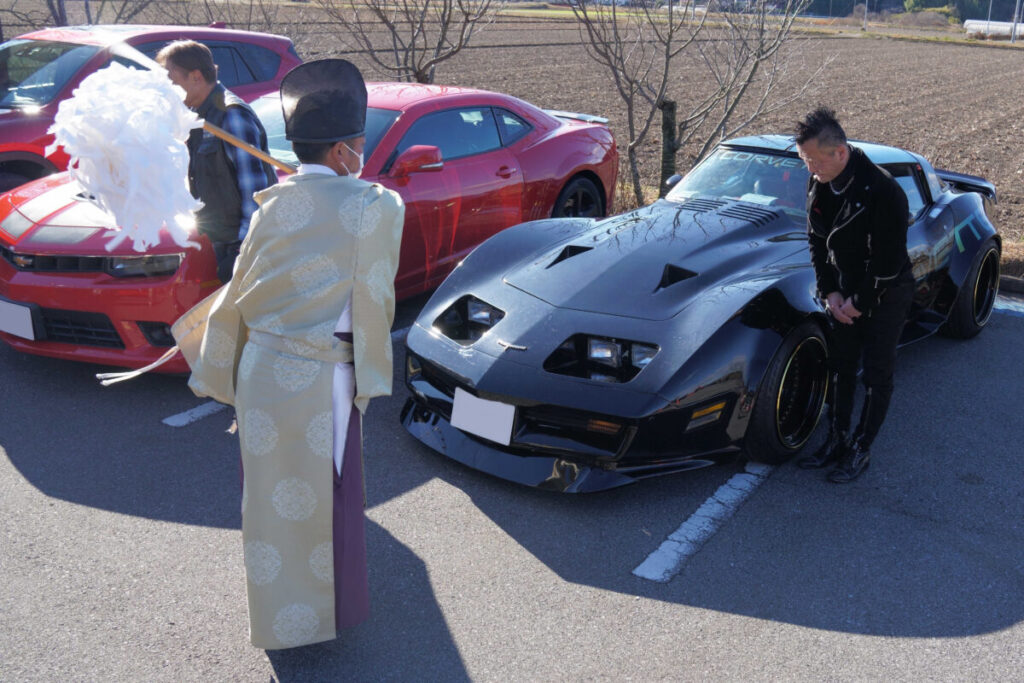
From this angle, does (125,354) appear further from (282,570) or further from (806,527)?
(806,527)

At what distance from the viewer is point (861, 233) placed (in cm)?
379

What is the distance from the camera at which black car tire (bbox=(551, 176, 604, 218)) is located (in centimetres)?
688

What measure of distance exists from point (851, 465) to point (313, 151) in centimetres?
265

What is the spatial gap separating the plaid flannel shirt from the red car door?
160 centimetres

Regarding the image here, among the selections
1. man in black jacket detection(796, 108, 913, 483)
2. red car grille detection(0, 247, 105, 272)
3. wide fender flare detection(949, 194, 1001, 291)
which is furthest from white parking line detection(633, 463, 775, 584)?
red car grille detection(0, 247, 105, 272)

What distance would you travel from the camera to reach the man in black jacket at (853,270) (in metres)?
3.69

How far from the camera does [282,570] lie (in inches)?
106

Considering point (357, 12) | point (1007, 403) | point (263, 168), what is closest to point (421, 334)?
point (263, 168)

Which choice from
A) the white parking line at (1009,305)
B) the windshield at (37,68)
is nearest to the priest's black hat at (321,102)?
the windshield at (37,68)

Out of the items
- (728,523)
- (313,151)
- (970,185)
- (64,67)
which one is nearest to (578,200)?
(970,185)

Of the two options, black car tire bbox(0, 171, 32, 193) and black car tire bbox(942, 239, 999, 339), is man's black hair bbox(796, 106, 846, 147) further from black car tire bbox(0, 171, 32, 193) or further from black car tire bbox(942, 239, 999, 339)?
black car tire bbox(0, 171, 32, 193)

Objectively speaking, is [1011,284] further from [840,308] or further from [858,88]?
[858,88]

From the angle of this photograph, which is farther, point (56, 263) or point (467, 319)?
point (56, 263)

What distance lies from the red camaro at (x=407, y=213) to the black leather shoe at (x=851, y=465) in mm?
2713
